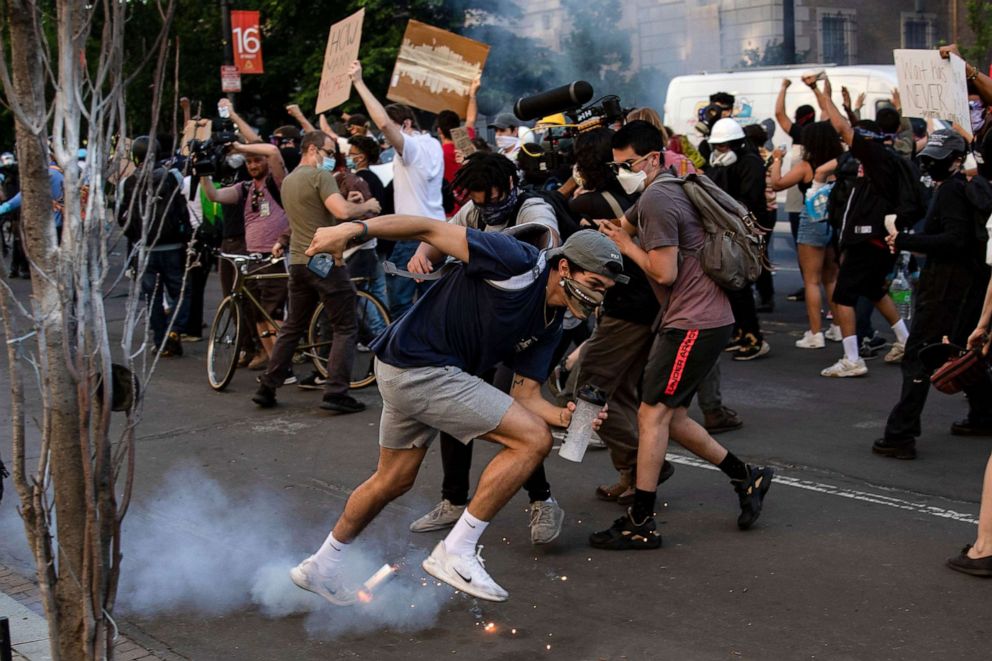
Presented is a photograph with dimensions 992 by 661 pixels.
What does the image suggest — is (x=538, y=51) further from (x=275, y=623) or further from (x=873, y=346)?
(x=275, y=623)

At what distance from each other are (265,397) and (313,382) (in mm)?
681

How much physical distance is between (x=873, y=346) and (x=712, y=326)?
4806 mm

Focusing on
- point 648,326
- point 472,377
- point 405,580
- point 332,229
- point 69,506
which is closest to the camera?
point 69,506

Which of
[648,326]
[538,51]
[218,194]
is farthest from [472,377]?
[538,51]

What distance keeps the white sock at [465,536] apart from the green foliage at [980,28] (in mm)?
17531

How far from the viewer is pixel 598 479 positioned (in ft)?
22.0

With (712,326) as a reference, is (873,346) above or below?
below

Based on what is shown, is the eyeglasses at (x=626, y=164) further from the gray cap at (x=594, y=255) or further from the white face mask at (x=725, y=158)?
the white face mask at (x=725, y=158)

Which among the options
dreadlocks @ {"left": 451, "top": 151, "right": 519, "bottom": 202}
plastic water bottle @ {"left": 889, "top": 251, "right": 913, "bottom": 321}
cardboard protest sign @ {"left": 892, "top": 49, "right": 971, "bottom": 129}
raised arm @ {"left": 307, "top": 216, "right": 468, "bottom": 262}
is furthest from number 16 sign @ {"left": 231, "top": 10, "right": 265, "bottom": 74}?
raised arm @ {"left": 307, "top": 216, "right": 468, "bottom": 262}

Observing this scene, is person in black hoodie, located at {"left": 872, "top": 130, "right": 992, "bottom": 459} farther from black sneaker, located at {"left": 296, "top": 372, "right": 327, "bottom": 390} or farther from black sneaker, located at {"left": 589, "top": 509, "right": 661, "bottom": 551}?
black sneaker, located at {"left": 296, "top": 372, "right": 327, "bottom": 390}

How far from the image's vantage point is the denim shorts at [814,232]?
10.1 m

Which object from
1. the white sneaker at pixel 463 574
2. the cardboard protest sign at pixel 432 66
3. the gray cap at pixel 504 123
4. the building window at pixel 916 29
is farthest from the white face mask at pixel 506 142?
the building window at pixel 916 29

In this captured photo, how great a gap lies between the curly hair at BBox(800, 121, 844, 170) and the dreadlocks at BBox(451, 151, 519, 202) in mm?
4772

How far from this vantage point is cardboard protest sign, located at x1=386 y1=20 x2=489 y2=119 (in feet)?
36.4
